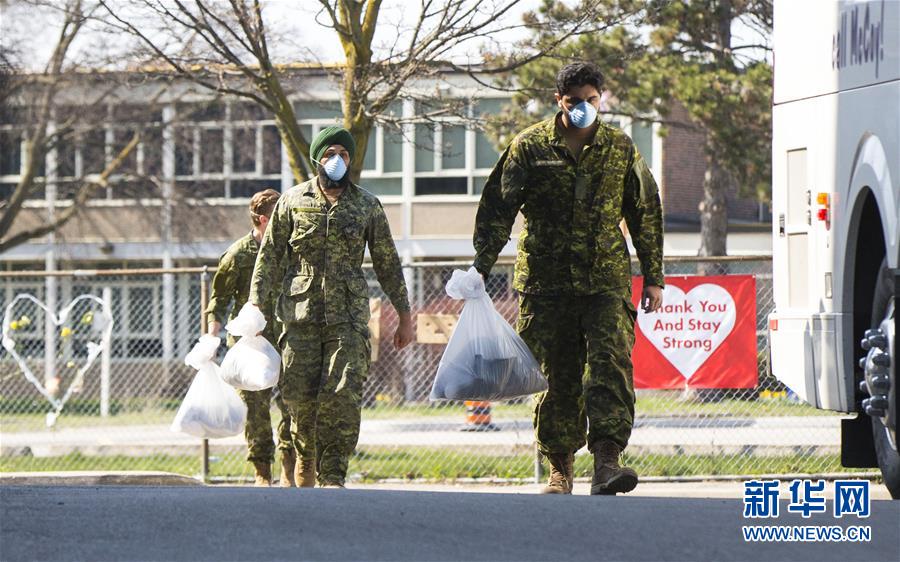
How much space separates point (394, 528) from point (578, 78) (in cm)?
272

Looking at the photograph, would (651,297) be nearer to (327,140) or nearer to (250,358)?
(327,140)

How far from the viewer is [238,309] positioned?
10367mm

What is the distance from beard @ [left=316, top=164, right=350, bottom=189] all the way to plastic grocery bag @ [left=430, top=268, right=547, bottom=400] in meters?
0.98

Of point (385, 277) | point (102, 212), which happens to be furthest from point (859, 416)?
point (102, 212)

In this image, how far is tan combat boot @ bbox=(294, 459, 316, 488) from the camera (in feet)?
29.0

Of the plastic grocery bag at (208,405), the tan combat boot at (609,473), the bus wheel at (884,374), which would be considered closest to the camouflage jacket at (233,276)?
the plastic grocery bag at (208,405)

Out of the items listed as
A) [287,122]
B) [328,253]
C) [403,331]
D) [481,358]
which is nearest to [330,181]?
[328,253]

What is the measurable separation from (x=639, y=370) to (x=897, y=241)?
6029 millimetres

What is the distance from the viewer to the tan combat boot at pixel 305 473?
8.83m

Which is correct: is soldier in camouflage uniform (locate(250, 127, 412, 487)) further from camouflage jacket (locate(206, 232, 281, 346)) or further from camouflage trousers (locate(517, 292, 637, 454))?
camouflage jacket (locate(206, 232, 281, 346))

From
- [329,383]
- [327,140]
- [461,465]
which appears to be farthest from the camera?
[461,465]

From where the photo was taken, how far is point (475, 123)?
14.6m

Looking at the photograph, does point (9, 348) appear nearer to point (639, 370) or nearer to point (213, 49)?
point (213, 49)

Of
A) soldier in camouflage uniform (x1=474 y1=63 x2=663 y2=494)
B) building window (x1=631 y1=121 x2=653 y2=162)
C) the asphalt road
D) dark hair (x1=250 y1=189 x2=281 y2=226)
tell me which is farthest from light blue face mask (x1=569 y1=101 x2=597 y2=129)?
building window (x1=631 y1=121 x2=653 y2=162)
